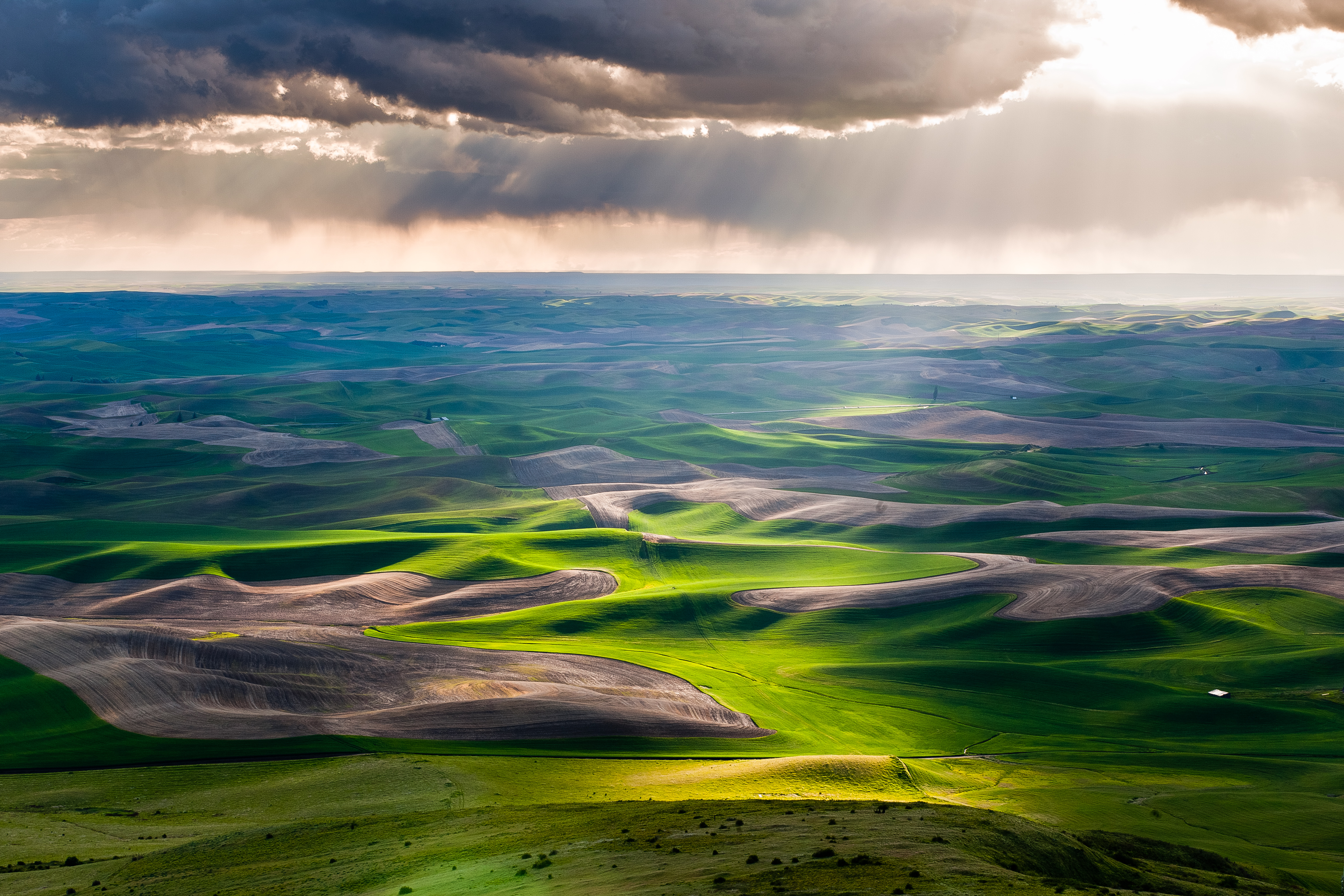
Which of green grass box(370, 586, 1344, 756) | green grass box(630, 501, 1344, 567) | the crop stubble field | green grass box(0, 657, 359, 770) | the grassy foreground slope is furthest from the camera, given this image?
green grass box(630, 501, 1344, 567)

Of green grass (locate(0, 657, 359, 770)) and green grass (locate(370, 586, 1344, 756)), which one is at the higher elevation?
green grass (locate(0, 657, 359, 770))

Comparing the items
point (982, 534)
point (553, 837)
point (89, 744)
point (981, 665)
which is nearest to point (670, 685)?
point (981, 665)

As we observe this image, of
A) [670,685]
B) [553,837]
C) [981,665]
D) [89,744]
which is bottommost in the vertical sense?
[670,685]

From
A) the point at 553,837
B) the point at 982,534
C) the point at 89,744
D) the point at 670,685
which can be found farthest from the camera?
the point at 982,534

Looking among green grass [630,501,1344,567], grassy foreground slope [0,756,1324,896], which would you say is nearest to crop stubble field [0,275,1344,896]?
grassy foreground slope [0,756,1324,896]

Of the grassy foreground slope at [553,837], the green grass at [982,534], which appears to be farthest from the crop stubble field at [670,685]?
the green grass at [982,534]

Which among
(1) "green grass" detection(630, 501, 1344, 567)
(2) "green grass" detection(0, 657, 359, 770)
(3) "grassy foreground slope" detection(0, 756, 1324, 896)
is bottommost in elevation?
(1) "green grass" detection(630, 501, 1344, 567)

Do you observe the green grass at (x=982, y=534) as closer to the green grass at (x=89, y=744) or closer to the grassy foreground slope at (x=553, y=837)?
the grassy foreground slope at (x=553, y=837)

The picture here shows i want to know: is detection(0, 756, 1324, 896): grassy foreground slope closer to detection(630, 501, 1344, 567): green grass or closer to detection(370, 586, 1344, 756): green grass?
detection(370, 586, 1344, 756): green grass

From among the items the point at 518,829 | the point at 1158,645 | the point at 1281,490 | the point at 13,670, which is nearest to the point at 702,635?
the point at 1158,645

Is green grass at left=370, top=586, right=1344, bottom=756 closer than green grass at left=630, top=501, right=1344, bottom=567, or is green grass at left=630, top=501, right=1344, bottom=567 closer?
green grass at left=370, top=586, right=1344, bottom=756

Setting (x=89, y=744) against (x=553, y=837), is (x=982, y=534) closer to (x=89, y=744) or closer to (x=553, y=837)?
(x=553, y=837)
